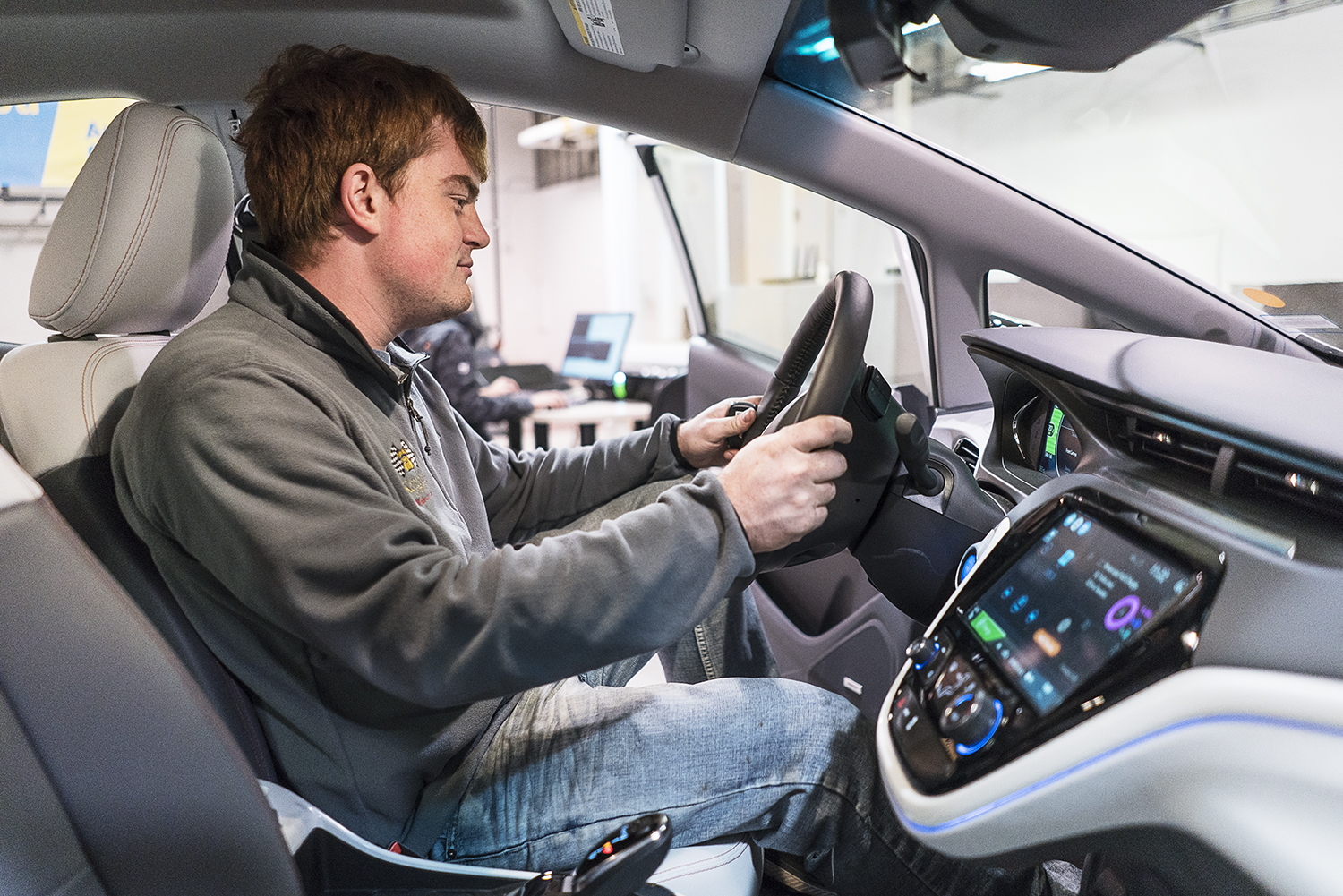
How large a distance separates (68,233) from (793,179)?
1.06 metres

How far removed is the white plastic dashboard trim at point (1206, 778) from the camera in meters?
0.56

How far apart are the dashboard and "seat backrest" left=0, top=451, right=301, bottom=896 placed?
0.61 metres

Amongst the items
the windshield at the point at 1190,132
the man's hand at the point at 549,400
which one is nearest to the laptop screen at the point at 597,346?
the man's hand at the point at 549,400

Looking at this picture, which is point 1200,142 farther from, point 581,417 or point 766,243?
point 766,243

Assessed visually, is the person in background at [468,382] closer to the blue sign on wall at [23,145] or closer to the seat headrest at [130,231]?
the blue sign on wall at [23,145]

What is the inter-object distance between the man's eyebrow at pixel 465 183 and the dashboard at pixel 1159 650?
721mm

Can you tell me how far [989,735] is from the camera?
707mm

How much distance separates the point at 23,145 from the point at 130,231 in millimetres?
904

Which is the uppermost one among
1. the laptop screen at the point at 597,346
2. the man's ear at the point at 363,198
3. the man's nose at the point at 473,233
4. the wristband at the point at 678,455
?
the man's ear at the point at 363,198

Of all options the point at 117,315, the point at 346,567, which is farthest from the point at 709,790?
the point at 117,315

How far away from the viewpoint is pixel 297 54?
3.94 feet

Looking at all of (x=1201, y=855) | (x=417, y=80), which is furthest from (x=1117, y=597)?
(x=417, y=80)

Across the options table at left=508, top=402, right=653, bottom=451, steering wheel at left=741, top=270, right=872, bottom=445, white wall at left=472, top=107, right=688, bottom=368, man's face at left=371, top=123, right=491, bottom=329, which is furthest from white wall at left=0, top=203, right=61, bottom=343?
white wall at left=472, top=107, right=688, bottom=368

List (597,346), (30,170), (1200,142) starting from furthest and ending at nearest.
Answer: (597,346) < (1200,142) < (30,170)
